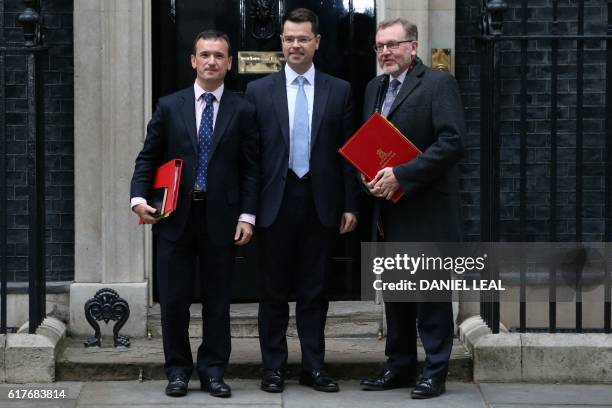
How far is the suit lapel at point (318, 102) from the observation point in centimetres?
Result: 688

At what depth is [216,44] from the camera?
22.1 feet

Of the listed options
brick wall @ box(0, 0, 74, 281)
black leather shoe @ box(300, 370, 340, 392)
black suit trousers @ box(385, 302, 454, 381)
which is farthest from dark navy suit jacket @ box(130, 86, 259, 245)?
brick wall @ box(0, 0, 74, 281)

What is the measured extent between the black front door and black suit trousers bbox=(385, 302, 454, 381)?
1.65 metres

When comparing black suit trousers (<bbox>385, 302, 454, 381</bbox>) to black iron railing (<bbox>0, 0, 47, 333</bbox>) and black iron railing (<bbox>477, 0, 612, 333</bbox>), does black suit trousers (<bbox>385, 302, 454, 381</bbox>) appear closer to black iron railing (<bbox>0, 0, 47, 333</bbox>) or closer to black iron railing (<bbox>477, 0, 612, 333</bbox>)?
black iron railing (<bbox>477, 0, 612, 333</bbox>)

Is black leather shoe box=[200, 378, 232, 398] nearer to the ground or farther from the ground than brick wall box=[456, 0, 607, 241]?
nearer to the ground

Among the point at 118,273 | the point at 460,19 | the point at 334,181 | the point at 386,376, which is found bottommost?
the point at 386,376

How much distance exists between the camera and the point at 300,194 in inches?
270

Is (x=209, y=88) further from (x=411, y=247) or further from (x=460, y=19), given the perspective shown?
(x=460, y=19)

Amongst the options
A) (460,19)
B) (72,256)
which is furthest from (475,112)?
(72,256)

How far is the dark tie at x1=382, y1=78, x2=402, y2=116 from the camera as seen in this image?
686 centimetres

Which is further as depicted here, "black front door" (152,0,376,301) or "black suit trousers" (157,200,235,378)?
"black front door" (152,0,376,301)

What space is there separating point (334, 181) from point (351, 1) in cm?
178

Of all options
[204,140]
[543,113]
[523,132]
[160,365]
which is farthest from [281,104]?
[543,113]

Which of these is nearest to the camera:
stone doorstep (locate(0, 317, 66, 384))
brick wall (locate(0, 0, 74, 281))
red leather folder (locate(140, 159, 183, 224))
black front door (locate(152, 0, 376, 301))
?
red leather folder (locate(140, 159, 183, 224))
